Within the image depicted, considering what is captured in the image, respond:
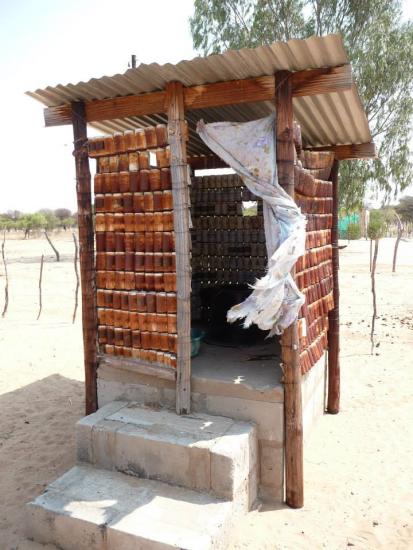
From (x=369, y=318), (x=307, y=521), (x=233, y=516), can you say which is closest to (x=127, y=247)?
(x=233, y=516)

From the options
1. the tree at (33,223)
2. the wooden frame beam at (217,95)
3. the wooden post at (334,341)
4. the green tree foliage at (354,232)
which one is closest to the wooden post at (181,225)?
the wooden frame beam at (217,95)

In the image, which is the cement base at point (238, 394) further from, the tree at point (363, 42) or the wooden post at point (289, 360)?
the tree at point (363, 42)

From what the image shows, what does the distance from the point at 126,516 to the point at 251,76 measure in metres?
3.44

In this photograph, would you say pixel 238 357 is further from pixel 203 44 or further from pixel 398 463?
pixel 203 44

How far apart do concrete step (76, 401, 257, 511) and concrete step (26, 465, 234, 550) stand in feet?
0.34

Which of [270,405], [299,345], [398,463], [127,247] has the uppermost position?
[127,247]

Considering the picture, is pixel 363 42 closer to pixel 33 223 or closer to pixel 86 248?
pixel 86 248

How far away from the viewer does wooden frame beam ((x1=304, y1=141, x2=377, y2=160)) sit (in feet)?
18.4

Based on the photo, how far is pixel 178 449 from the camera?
358 centimetres

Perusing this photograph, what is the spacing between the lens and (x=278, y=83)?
11.5 feet

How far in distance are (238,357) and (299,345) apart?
1.16 meters

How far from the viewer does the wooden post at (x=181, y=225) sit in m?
3.80

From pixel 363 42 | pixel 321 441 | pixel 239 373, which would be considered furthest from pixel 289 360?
pixel 363 42

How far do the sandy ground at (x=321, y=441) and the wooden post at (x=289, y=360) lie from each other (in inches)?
11.2
